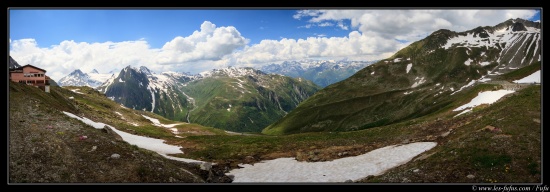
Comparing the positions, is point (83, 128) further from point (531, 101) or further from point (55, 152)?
point (531, 101)

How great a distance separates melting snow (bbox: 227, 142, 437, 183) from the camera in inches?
956

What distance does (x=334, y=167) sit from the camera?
27.1 metres

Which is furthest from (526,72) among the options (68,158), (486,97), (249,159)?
(68,158)

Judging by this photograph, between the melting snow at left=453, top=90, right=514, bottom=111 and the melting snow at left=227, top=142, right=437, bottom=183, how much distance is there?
119ft

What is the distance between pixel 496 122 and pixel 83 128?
3533cm

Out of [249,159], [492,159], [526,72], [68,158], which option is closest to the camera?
[492,159]

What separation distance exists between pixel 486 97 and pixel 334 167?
4995cm

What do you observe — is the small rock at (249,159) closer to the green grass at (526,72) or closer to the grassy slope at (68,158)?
the grassy slope at (68,158)

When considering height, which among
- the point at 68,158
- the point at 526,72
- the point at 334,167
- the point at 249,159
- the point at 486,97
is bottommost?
the point at 249,159

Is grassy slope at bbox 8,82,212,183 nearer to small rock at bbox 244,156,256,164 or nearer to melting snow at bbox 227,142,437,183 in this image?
melting snow at bbox 227,142,437,183

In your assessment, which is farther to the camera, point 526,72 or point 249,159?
point 526,72

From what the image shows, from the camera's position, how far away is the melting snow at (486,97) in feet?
189

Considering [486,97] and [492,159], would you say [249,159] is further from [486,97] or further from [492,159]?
[486,97]

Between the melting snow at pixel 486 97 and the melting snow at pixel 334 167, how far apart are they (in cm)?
3633
